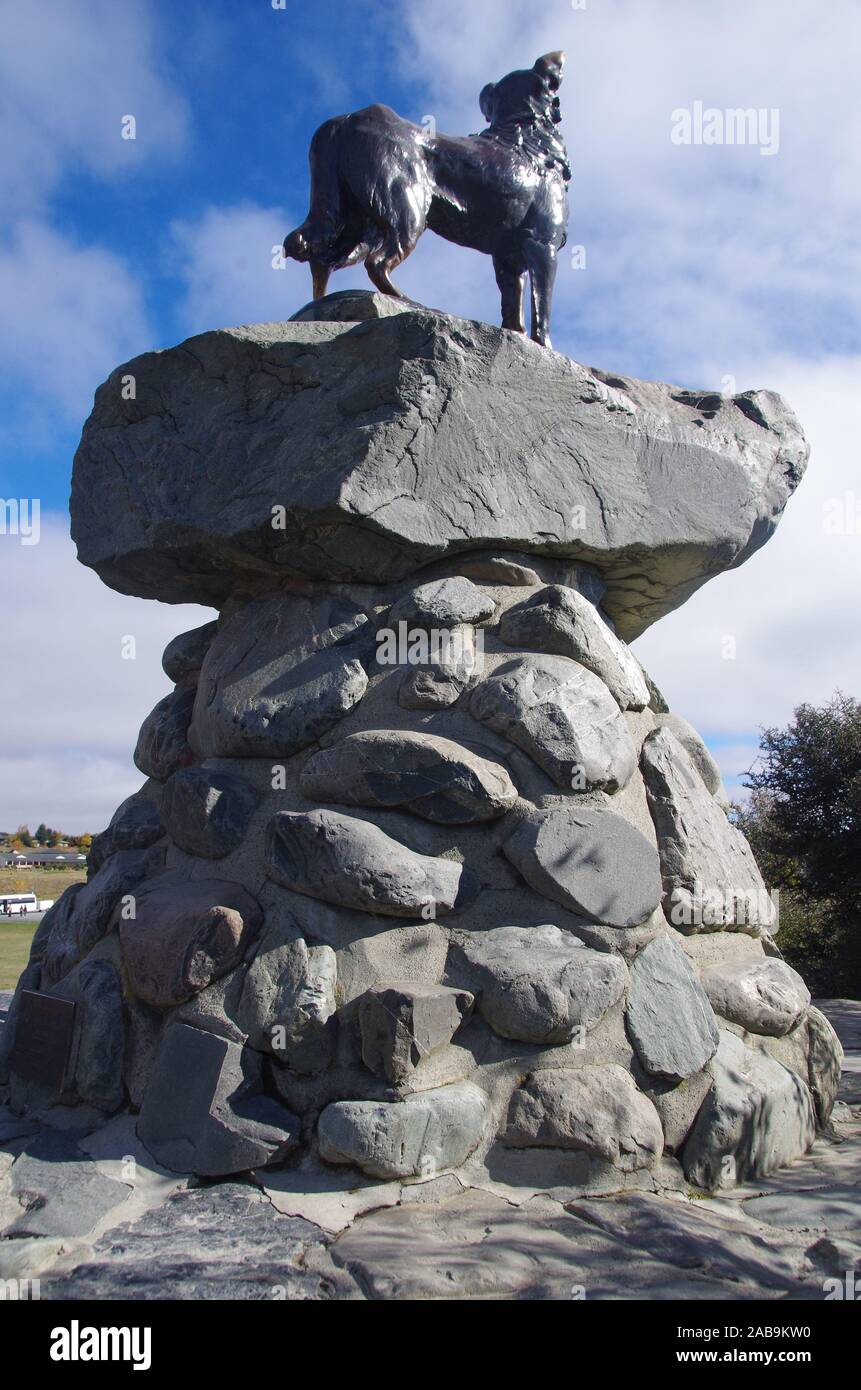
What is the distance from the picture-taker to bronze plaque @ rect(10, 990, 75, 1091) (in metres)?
3.60

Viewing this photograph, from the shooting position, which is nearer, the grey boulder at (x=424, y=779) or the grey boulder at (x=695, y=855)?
the grey boulder at (x=424, y=779)

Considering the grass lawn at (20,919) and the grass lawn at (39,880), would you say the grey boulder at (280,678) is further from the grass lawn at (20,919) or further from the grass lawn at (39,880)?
the grass lawn at (39,880)

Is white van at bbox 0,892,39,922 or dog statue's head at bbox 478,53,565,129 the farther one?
white van at bbox 0,892,39,922

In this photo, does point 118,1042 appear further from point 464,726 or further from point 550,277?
point 550,277

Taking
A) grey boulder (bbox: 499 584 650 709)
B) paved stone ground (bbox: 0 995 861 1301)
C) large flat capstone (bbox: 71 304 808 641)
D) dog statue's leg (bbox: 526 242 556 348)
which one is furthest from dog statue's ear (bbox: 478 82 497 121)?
paved stone ground (bbox: 0 995 861 1301)

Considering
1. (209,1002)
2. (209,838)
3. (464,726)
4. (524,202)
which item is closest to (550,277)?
(524,202)

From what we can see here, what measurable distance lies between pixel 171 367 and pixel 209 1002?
108 inches

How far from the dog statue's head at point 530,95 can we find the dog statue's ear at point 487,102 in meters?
0.03

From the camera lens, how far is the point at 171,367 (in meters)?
4.44

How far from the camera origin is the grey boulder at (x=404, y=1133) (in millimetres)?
2902

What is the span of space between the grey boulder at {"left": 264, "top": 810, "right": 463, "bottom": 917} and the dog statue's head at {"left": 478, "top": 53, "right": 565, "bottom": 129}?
358cm

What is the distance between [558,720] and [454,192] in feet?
8.56

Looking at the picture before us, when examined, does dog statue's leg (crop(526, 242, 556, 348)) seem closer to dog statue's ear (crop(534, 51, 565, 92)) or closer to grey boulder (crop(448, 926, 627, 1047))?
dog statue's ear (crop(534, 51, 565, 92))

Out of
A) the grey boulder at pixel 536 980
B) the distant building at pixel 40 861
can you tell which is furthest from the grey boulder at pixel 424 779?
the distant building at pixel 40 861
